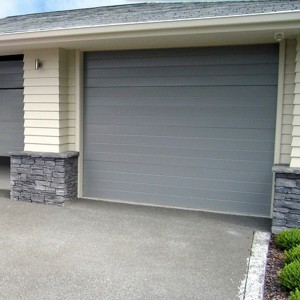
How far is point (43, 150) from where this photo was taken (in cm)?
632

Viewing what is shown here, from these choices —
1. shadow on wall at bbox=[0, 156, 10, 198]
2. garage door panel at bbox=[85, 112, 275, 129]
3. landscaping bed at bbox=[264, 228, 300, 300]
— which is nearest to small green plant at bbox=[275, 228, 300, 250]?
landscaping bed at bbox=[264, 228, 300, 300]

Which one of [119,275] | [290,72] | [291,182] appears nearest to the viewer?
[119,275]

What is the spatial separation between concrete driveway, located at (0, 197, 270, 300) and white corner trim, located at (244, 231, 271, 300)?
Result: 78 mm

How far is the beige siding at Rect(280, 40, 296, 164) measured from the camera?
5297 millimetres

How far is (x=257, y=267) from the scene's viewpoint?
3.80 metres

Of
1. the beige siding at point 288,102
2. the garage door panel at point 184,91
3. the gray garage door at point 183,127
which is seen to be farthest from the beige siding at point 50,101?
the beige siding at point 288,102

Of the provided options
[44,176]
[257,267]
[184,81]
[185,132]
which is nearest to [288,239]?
[257,267]

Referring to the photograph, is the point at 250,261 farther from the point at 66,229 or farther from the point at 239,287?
the point at 66,229

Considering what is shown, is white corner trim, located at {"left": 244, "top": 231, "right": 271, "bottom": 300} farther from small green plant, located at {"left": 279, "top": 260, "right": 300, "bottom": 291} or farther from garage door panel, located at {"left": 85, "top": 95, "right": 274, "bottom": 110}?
garage door panel, located at {"left": 85, "top": 95, "right": 274, "bottom": 110}

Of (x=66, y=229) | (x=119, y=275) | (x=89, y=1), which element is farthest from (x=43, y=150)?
(x=89, y=1)

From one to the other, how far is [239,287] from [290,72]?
3216 mm

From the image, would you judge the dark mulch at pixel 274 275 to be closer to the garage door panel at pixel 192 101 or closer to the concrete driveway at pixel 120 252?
the concrete driveway at pixel 120 252

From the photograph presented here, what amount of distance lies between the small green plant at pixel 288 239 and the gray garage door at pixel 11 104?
15.7 feet

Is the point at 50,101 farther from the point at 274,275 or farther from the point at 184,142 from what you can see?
the point at 274,275
